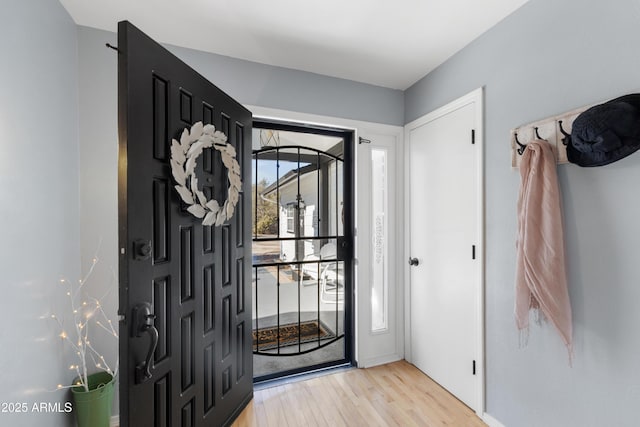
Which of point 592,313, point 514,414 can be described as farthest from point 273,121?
point 514,414

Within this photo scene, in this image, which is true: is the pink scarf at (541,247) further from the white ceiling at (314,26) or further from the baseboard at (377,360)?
the baseboard at (377,360)

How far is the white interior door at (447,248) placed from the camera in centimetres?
193

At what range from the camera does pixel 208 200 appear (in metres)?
1.62

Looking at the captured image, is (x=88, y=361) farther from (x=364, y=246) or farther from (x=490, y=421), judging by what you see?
(x=490, y=421)

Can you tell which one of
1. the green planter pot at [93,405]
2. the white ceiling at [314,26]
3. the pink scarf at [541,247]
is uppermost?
the white ceiling at [314,26]

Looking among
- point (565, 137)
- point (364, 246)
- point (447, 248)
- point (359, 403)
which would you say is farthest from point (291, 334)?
point (565, 137)

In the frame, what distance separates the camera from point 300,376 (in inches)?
92.0

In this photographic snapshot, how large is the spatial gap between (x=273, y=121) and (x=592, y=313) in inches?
88.6

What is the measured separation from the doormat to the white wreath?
3.85 feet

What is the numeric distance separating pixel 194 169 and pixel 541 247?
70.8 inches

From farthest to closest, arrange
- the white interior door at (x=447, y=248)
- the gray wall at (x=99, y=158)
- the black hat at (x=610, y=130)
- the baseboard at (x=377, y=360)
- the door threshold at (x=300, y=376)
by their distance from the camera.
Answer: the baseboard at (x=377, y=360)
the door threshold at (x=300, y=376)
the white interior door at (x=447, y=248)
the gray wall at (x=99, y=158)
the black hat at (x=610, y=130)

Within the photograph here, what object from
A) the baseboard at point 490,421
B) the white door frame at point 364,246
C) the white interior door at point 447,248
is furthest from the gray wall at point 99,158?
the baseboard at point 490,421

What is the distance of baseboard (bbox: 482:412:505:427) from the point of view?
1.74 meters

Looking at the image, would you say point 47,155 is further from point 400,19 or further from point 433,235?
point 433,235
